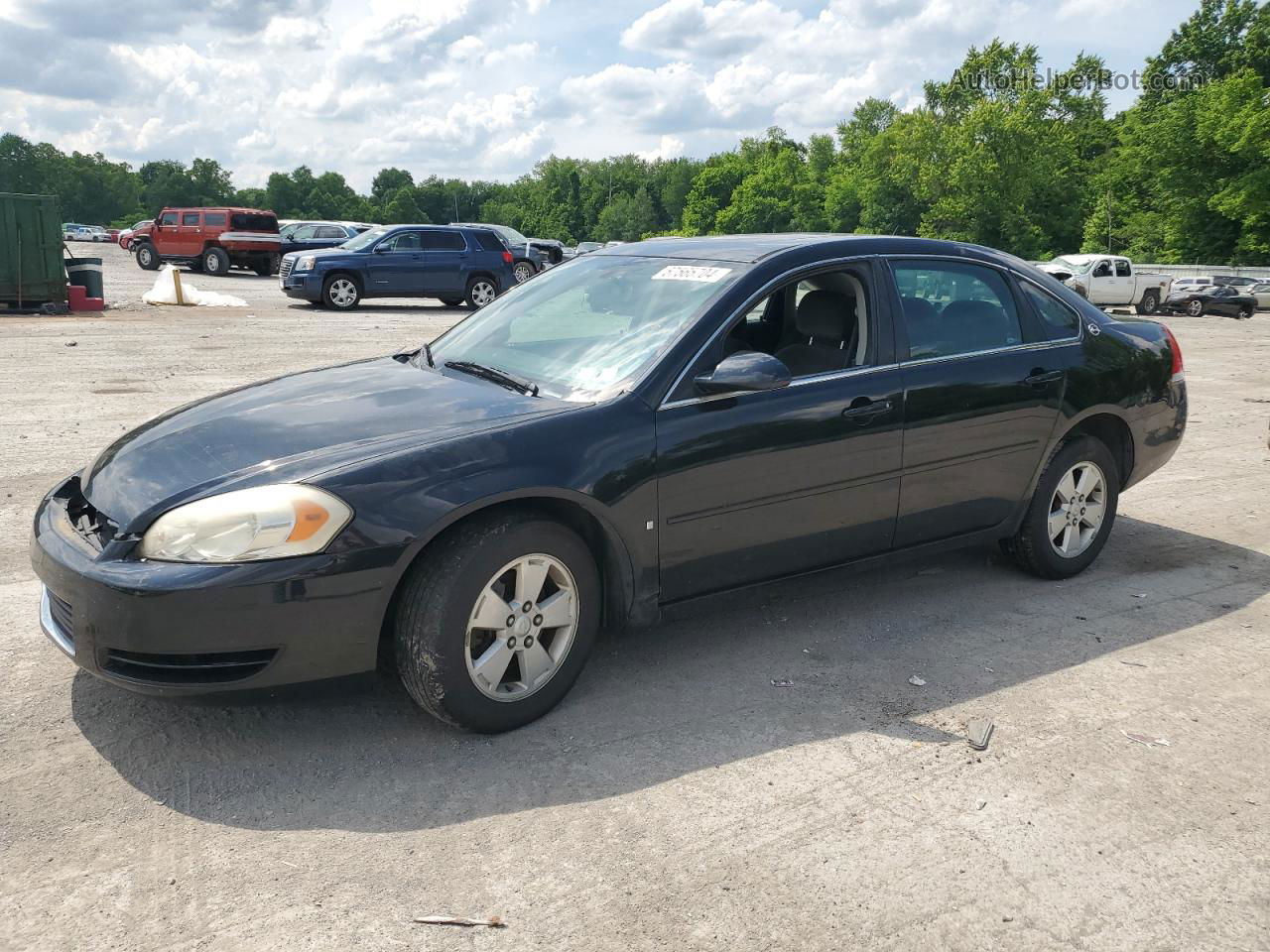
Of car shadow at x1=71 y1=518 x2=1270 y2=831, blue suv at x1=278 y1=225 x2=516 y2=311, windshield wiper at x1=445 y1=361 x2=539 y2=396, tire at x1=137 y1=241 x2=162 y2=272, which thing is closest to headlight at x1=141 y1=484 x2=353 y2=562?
car shadow at x1=71 y1=518 x2=1270 y2=831

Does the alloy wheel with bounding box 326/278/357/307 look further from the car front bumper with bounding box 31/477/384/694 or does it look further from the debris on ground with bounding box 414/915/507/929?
the debris on ground with bounding box 414/915/507/929

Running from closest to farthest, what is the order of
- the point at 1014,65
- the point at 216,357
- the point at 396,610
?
the point at 396,610 → the point at 216,357 → the point at 1014,65

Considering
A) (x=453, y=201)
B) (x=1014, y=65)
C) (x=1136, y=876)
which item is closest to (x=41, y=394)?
(x=1136, y=876)

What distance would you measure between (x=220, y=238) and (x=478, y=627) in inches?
1242

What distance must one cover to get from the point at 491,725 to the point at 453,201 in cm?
16575

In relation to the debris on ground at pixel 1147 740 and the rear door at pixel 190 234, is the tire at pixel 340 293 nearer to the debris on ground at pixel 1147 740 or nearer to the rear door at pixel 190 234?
the rear door at pixel 190 234

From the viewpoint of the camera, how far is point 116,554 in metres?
3.22

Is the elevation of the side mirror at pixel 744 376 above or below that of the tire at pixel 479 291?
above

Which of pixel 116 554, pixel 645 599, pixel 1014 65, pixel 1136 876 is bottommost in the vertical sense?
pixel 1136 876

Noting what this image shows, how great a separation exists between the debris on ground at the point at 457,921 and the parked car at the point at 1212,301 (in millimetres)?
35299

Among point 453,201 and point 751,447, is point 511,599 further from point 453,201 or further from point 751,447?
point 453,201

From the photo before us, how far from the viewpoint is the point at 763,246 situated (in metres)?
4.51

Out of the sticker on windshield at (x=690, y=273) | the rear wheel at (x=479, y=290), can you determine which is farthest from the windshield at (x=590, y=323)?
the rear wheel at (x=479, y=290)

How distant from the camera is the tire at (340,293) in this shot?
21.4 metres
